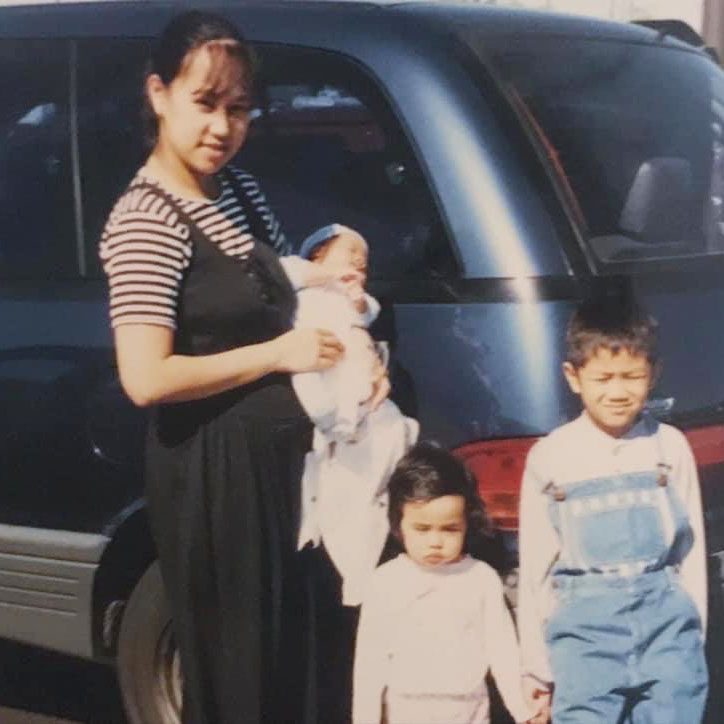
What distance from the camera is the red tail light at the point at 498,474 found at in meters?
3.30

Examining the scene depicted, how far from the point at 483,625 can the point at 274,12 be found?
1467 mm

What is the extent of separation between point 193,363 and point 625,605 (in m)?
0.94

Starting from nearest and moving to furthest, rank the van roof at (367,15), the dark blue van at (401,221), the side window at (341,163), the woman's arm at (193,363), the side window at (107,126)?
the woman's arm at (193,363) → the dark blue van at (401,221) → the side window at (341,163) → the van roof at (367,15) → the side window at (107,126)

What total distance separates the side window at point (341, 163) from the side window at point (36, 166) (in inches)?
18.9

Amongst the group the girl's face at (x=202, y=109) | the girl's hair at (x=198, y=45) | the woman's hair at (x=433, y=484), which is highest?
the girl's hair at (x=198, y=45)

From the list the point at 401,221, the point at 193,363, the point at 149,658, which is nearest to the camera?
the point at 193,363

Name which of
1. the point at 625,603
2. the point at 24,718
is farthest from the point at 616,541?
the point at 24,718

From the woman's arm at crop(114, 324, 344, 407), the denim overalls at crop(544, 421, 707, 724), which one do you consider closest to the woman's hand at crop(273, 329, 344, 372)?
the woman's arm at crop(114, 324, 344, 407)

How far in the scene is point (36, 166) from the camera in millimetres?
4074

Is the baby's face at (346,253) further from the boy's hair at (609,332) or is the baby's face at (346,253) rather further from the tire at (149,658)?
the tire at (149,658)

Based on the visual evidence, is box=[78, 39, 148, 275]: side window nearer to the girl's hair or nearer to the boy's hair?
the girl's hair

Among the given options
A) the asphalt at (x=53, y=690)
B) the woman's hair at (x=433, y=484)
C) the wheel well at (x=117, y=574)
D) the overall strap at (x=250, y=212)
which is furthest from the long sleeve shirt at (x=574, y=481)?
the asphalt at (x=53, y=690)

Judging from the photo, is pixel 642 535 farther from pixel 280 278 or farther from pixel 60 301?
pixel 60 301

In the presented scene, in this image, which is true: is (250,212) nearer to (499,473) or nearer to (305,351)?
(305,351)
